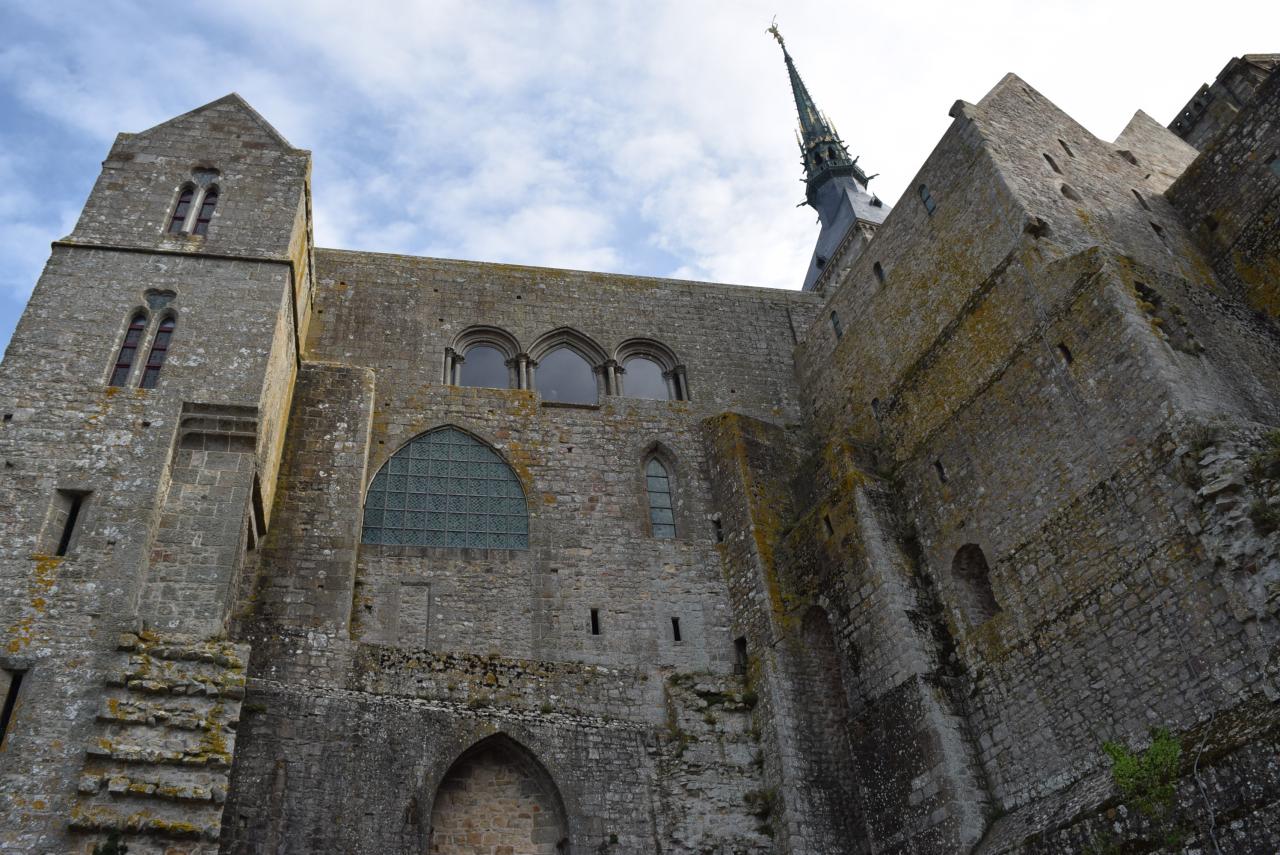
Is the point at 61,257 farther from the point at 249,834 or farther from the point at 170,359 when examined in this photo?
the point at 249,834

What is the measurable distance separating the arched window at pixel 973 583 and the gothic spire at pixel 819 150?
26755 mm

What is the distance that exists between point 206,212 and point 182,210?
0.28 meters

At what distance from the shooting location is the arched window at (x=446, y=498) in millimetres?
13172

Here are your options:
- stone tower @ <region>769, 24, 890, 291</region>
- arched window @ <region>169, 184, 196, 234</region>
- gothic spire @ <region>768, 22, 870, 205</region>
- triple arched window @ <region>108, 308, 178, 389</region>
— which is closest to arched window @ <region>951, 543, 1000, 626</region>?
triple arched window @ <region>108, 308, 178, 389</region>

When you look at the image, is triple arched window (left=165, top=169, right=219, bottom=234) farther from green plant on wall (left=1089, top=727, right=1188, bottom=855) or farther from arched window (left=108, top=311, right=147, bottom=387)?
green plant on wall (left=1089, top=727, right=1188, bottom=855)

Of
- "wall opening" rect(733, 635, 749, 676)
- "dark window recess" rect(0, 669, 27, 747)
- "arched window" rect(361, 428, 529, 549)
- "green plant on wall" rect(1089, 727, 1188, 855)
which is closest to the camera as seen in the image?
"green plant on wall" rect(1089, 727, 1188, 855)

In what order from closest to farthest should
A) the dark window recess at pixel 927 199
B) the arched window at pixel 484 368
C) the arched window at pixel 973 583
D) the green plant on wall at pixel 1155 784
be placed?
the green plant on wall at pixel 1155 784
the arched window at pixel 973 583
the dark window recess at pixel 927 199
the arched window at pixel 484 368

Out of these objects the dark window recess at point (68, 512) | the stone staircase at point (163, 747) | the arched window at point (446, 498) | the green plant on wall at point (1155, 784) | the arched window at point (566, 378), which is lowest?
the green plant on wall at point (1155, 784)

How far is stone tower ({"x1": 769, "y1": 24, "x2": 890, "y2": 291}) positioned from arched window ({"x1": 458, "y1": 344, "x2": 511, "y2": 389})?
15.5 metres

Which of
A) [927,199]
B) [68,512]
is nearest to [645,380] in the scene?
[927,199]

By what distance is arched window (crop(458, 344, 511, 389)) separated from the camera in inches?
609

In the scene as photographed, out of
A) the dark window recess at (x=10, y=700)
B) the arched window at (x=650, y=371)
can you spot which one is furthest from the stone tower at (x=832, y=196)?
the dark window recess at (x=10, y=700)

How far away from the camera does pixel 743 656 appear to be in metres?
12.8

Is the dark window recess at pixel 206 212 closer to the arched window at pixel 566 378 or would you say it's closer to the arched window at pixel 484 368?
the arched window at pixel 484 368
